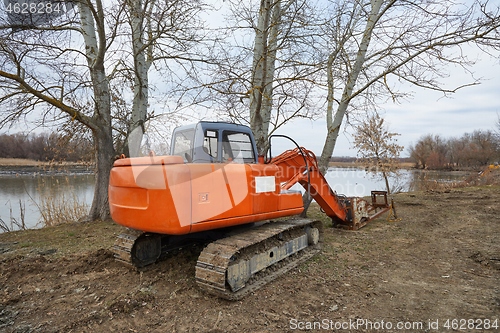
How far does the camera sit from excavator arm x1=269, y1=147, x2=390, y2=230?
5569 mm

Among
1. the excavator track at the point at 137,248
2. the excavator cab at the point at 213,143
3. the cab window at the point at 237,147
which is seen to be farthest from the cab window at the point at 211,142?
the excavator track at the point at 137,248

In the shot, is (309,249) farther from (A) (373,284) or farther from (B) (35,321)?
(B) (35,321)

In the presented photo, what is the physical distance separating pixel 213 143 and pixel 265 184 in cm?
90

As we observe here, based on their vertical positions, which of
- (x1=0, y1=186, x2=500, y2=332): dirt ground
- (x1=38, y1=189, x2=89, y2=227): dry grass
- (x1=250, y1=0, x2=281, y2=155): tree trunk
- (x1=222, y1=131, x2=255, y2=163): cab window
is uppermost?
(x1=250, y1=0, x2=281, y2=155): tree trunk

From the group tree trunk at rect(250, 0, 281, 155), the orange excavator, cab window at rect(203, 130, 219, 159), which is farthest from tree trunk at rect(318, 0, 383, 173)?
cab window at rect(203, 130, 219, 159)

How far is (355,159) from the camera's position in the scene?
60.5 feet

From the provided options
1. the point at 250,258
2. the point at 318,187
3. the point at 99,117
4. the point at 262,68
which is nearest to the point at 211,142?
the point at 250,258

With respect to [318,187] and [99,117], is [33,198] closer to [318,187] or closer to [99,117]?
[99,117]

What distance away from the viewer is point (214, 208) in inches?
143

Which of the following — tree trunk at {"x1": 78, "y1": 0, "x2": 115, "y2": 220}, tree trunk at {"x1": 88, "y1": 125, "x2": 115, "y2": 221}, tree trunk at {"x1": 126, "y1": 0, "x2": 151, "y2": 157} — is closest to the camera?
tree trunk at {"x1": 126, "y1": 0, "x2": 151, "y2": 157}

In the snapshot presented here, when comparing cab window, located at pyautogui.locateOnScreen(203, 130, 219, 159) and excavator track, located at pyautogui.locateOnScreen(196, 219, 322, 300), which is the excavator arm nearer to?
excavator track, located at pyautogui.locateOnScreen(196, 219, 322, 300)

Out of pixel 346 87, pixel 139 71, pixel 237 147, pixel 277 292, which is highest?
pixel 139 71

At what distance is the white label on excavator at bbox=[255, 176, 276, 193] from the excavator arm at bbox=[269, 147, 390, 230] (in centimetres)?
23

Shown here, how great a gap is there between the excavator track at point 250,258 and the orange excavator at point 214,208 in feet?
0.03
